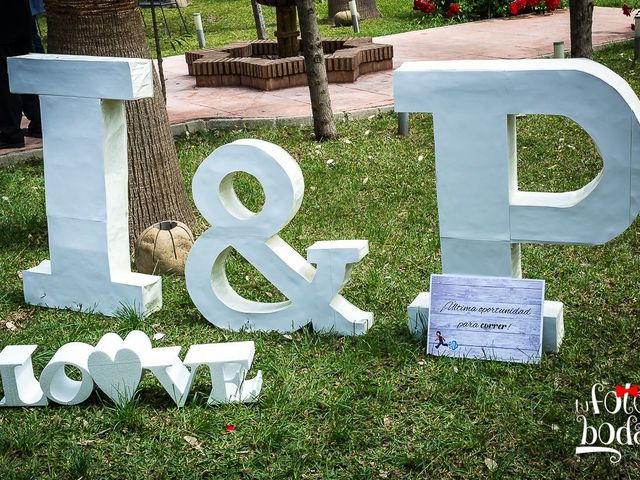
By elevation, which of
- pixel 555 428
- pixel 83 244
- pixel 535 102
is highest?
pixel 535 102

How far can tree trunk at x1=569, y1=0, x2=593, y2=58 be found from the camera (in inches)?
356

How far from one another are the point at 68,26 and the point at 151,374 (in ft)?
8.16

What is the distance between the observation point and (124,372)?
14.4 feet

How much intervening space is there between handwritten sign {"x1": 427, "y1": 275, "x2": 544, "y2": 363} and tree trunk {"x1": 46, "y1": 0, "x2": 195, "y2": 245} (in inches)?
92.9

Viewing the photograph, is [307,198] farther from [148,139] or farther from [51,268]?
[51,268]

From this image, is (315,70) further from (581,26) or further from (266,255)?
(266,255)

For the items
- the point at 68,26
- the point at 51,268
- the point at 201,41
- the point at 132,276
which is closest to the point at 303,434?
the point at 132,276

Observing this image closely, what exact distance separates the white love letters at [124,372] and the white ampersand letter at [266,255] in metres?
0.58

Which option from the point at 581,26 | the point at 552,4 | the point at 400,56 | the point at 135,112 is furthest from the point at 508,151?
the point at 552,4

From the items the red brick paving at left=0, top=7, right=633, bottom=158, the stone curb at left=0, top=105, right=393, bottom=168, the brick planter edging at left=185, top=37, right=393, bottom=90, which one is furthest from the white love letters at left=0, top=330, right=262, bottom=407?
the brick planter edging at left=185, top=37, right=393, bottom=90

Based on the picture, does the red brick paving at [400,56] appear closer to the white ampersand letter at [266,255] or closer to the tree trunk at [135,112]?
the tree trunk at [135,112]

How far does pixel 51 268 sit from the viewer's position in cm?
556

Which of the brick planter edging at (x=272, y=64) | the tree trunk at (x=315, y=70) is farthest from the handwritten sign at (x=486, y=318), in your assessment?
the brick planter edging at (x=272, y=64)

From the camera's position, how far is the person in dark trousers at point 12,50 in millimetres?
8273
